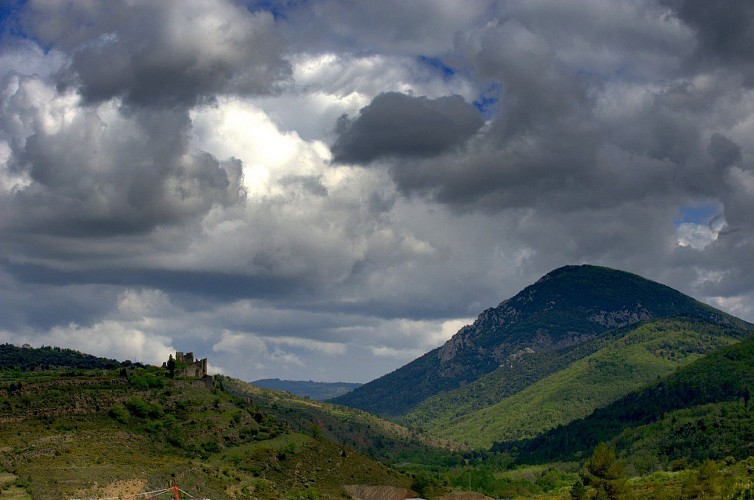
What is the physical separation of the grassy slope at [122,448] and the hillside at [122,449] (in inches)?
7.1

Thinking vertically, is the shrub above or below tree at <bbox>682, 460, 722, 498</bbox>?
above

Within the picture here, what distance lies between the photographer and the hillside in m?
143

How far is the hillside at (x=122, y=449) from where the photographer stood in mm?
143125

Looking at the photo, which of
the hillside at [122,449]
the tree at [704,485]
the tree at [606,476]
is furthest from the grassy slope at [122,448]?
the tree at [704,485]

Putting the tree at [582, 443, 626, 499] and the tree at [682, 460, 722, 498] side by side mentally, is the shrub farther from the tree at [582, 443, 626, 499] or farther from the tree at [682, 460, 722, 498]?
the tree at [682, 460, 722, 498]

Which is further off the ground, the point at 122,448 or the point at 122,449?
the point at 122,448

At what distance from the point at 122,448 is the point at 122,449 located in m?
0.78

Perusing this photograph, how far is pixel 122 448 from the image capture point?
554 feet

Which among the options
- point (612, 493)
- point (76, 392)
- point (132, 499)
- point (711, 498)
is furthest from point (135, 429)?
point (711, 498)

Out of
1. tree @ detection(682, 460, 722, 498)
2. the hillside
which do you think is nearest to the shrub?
the hillside

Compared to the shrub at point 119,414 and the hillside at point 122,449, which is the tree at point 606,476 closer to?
the hillside at point 122,449

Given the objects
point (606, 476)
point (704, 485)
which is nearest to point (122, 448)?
point (606, 476)

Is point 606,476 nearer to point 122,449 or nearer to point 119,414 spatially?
point 122,449

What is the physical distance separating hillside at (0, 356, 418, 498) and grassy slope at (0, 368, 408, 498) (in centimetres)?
18
